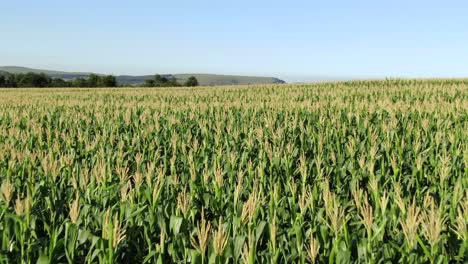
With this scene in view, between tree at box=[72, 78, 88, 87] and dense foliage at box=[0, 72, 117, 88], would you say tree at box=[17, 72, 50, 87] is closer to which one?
dense foliage at box=[0, 72, 117, 88]

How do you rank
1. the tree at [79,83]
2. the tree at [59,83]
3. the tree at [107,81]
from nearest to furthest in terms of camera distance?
the tree at [79,83] < the tree at [59,83] < the tree at [107,81]

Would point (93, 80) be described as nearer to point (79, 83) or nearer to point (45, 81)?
point (79, 83)

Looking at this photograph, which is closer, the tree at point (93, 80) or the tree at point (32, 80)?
the tree at point (32, 80)

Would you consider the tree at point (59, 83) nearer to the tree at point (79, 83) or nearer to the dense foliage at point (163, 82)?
the tree at point (79, 83)

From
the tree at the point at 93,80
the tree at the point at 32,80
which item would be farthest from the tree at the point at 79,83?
the tree at the point at 32,80

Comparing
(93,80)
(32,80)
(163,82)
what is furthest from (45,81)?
(163,82)

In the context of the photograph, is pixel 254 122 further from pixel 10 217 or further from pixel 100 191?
pixel 10 217

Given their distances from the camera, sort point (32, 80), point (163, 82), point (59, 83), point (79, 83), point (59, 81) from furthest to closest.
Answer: point (163, 82) < point (59, 81) < point (59, 83) < point (32, 80) < point (79, 83)

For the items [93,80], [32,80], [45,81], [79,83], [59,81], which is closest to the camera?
[79,83]

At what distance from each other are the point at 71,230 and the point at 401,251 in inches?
75.3

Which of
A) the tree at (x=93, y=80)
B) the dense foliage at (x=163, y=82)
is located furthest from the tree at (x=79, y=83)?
the dense foliage at (x=163, y=82)

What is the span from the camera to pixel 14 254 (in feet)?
9.68

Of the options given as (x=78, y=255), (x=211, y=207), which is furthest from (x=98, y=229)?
(x=211, y=207)

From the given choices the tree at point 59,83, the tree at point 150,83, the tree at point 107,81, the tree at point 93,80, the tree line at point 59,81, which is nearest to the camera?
the tree line at point 59,81
